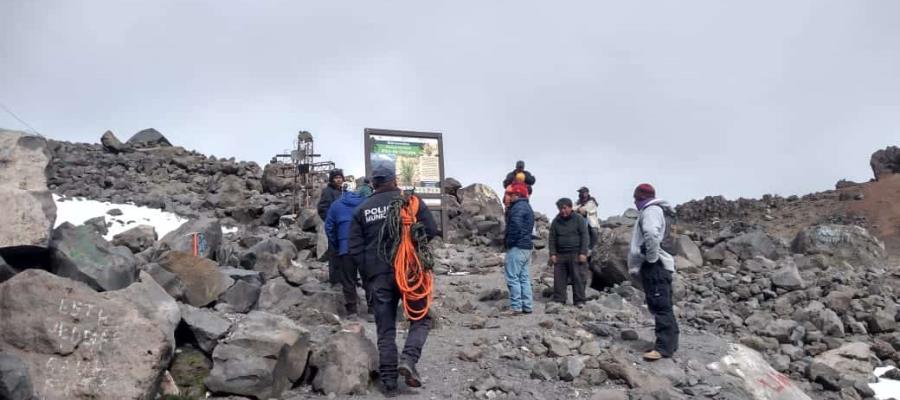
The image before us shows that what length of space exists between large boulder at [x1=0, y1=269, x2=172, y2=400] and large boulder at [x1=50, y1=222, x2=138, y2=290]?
3.02 ft

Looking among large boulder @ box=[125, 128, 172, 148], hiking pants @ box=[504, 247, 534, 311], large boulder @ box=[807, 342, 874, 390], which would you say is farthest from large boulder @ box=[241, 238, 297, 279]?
large boulder @ box=[125, 128, 172, 148]

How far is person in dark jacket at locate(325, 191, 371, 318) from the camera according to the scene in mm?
8742

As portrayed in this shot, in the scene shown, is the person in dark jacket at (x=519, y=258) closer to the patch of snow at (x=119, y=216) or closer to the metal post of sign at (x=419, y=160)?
the metal post of sign at (x=419, y=160)

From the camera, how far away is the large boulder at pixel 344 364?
587cm

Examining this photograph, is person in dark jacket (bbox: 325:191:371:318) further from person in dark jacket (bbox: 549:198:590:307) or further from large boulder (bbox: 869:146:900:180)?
large boulder (bbox: 869:146:900:180)

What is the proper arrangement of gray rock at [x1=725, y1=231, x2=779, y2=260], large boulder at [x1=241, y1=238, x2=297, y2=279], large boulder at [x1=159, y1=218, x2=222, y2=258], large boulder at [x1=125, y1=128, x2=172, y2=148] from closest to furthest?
large boulder at [x1=241, y1=238, x2=297, y2=279] → large boulder at [x1=159, y1=218, x2=222, y2=258] → gray rock at [x1=725, y1=231, x2=779, y2=260] → large boulder at [x1=125, y1=128, x2=172, y2=148]

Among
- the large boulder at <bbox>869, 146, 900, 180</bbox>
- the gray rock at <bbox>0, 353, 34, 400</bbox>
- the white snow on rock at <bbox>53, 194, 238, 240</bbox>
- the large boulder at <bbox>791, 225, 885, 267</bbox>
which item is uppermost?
the large boulder at <bbox>869, 146, 900, 180</bbox>

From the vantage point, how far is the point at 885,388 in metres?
8.80

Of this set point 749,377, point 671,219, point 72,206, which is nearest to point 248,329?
point 671,219

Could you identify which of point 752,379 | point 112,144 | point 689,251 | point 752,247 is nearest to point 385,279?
point 752,379

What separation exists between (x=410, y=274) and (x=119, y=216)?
1357 centimetres

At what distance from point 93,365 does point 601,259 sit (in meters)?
9.06

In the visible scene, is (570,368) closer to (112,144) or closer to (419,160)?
(419,160)

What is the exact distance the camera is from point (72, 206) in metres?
17.7
